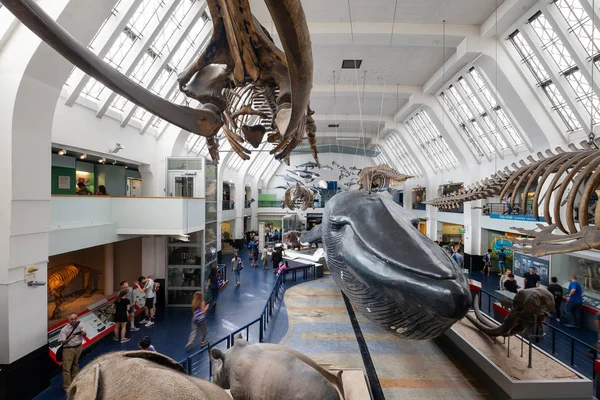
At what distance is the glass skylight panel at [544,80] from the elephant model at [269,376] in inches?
422

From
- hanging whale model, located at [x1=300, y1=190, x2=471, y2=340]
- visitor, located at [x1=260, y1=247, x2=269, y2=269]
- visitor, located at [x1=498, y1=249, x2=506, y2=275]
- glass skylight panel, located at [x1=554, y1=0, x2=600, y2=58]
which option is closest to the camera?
hanging whale model, located at [x1=300, y1=190, x2=471, y2=340]

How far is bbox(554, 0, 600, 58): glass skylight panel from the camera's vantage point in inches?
269

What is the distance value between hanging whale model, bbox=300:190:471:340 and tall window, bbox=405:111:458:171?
1607cm

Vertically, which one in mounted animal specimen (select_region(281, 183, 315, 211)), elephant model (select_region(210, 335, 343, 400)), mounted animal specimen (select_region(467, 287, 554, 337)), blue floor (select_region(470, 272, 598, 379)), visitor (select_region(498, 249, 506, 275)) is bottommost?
blue floor (select_region(470, 272, 598, 379))

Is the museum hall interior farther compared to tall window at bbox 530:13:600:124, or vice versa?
tall window at bbox 530:13:600:124

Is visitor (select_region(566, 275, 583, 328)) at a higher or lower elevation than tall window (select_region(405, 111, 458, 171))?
lower

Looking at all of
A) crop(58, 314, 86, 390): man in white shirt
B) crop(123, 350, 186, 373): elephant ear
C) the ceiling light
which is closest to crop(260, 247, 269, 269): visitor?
the ceiling light

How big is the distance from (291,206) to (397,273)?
12017 millimetres

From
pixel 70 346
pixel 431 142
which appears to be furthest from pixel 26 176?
pixel 431 142

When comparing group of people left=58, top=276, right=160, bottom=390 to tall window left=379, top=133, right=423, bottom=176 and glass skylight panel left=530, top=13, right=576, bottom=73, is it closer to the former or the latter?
glass skylight panel left=530, top=13, right=576, bottom=73

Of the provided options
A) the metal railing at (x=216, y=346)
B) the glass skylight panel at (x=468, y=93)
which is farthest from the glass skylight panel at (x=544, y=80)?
the metal railing at (x=216, y=346)

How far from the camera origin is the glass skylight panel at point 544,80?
28.5ft

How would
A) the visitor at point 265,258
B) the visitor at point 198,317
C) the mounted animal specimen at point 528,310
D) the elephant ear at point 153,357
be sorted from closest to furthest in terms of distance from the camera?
1. the elephant ear at point 153,357
2. the mounted animal specimen at point 528,310
3. the visitor at point 198,317
4. the visitor at point 265,258

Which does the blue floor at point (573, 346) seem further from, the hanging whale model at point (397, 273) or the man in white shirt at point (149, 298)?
the man in white shirt at point (149, 298)
